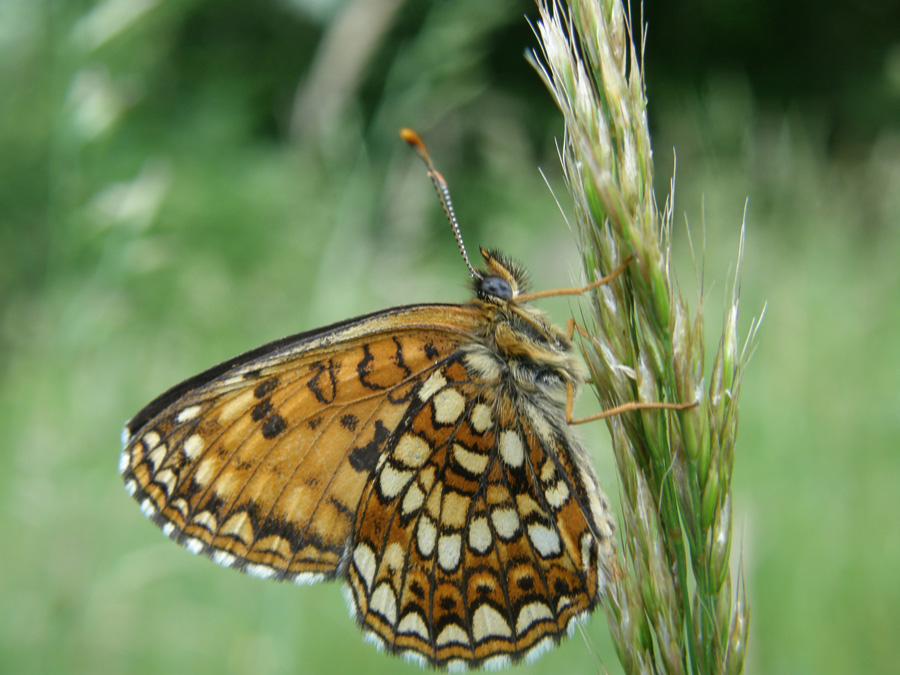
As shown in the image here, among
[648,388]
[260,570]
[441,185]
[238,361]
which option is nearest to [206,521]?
[260,570]

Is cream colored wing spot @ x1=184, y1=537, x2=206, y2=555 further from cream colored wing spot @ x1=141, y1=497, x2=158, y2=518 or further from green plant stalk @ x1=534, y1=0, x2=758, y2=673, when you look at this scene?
green plant stalk @ x1=534, y1=0, x2=758, y2=673

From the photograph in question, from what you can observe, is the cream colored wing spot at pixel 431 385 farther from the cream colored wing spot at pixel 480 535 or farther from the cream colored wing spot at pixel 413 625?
the cream colored wing spot at pixel 413 625

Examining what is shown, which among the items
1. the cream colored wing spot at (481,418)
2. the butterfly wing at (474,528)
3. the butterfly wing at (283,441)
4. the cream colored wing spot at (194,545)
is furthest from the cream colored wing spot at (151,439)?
the cream colored wing spot at (481,418)

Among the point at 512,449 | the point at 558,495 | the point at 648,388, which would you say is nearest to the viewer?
the point at 648,388

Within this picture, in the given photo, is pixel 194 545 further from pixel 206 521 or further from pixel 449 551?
pixel 449 551

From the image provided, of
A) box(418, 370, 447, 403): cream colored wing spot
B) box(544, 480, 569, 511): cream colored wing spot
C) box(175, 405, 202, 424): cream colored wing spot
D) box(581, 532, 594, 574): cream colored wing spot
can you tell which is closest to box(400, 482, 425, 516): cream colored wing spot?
box(418, 370, 447, 403): cream colored wing spot

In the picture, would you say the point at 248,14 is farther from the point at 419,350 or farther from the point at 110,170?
the point at 419,350
